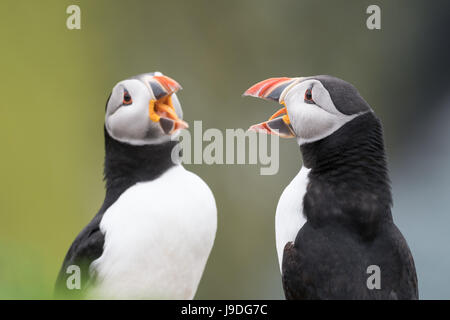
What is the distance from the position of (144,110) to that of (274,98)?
490 millimetres

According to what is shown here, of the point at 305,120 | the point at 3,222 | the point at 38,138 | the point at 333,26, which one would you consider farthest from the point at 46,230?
the point at 333,26

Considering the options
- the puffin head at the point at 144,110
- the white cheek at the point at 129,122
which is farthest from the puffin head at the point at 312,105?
the white cheek at the point at 129,122

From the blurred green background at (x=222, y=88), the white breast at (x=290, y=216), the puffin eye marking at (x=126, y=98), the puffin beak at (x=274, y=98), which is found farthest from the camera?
the blurred green background at (x=222, y=88)

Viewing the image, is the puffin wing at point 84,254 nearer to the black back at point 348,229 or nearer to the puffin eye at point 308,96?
the black back at point 348,229

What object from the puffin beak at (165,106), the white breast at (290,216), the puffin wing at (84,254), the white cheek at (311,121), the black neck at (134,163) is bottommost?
the puffin wing at (84,254)

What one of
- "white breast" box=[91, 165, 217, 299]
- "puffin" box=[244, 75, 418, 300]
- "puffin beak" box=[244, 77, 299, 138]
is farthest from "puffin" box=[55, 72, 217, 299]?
"puffin" box=[244, 75, 418, 300]

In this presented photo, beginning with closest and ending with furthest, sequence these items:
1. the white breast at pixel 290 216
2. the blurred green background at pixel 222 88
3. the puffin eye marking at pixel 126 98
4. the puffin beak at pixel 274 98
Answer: the white breast at pixel 290 216
the puffin beak at pixel 274 98
the puffin eye marking at pixel 126 98
the blurred green background at pixel 222 88

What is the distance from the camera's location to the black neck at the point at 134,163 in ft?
9.04

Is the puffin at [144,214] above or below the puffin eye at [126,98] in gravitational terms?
below

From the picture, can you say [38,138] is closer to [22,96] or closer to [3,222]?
[22,96]

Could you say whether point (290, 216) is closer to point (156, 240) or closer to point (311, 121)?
point (311, 121)

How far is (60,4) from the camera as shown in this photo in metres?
4.78

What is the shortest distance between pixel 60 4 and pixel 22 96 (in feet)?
2.89

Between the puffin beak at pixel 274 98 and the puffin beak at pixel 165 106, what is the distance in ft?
0.91
